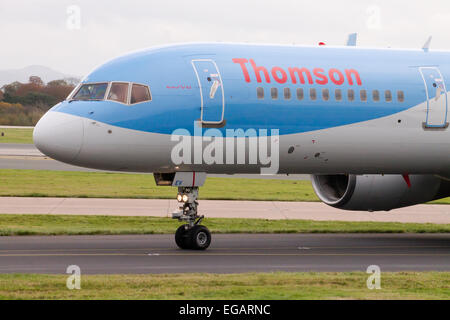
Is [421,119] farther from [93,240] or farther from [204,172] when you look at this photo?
[93,240]

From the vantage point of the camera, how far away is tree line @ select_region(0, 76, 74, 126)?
265ft

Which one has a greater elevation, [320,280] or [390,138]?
[390,138]

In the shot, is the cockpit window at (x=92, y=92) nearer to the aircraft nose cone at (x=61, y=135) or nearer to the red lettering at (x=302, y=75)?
the aircraft nose cone at (x=61, y=135)

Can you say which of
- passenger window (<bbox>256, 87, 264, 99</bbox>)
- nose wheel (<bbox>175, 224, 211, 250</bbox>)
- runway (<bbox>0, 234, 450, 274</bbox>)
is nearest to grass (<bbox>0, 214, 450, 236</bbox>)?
runway (<bbox>0, 234, 450, 274</bbox>)

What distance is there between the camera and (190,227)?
19.7 metres

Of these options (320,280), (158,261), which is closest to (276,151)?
(158,261)

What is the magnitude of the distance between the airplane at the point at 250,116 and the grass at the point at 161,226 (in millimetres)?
3493

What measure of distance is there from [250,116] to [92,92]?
11.1 ft

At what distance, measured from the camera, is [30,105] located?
8812cm

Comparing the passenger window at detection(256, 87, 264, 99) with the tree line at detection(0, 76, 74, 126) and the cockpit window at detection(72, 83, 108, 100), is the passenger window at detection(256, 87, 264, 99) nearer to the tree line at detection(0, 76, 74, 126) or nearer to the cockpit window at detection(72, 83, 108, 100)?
the cockpit window at detection(72, 83, 108, 100)

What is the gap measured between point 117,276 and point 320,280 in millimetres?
3301

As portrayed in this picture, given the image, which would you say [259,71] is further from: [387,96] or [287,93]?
[387,96]

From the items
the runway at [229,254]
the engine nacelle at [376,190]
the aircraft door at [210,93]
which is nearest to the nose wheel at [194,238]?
the runway at [229,254]

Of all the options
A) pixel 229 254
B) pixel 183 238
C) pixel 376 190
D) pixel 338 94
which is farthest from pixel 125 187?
pixel 229 254
